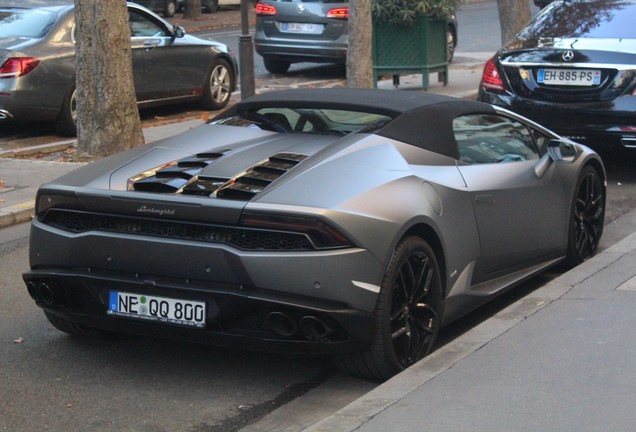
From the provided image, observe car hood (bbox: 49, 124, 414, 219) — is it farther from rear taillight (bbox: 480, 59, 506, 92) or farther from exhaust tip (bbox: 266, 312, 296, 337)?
rear taillight (bbox: 480, 59, 506, 92)

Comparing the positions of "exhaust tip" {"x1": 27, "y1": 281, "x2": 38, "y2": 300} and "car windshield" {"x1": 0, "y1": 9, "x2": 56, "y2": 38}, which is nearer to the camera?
"exhaust tip" {"x1": 27, "y1": 281, "x2": 38, "y2": 300}

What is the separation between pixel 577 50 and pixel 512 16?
24.3ft

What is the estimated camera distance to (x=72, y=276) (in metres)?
5.35

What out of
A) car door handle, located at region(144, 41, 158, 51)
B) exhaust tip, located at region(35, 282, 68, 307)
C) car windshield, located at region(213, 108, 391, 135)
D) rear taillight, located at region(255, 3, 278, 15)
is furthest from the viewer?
rear taillight, located at region(255, 3, 278, 15)

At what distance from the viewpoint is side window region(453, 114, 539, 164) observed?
6.30m

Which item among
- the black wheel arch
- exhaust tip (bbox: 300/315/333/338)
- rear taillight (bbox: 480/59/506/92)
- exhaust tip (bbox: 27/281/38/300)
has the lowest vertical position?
exhaust tip (bbox: 300/315/333/338)

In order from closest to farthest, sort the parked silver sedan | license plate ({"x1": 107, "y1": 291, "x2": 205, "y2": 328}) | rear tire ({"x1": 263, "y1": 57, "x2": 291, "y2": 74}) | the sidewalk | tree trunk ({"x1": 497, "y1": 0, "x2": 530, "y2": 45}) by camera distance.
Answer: the sidewalk, license plate ({"x1": 107, "y1": 291, "x2": 205, "y2": 328}), the parked silver sedan, tree trunk ({"x1": 497, "y1": 0, "x2": 530, "y2": 45}), rear tire ({"x1": 263, "y1": 57, "x2": 291, "y2": 74})

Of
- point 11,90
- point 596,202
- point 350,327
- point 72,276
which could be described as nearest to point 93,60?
point 11,90

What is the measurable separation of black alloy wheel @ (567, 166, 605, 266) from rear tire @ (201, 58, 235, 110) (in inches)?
333

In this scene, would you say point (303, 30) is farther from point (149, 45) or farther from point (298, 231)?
point (298, 231)

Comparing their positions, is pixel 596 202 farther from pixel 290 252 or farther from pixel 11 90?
pixel 11 90

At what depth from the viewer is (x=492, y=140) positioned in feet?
21.8

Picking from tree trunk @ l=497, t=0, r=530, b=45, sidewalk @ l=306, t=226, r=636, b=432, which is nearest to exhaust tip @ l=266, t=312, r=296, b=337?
sidewalk @ l=306, t=226, r=636, b=432

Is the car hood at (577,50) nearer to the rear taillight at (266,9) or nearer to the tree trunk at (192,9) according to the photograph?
the rear taillight at (266,9)
